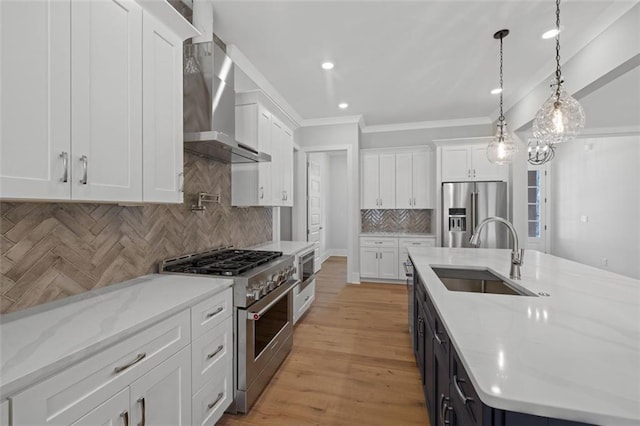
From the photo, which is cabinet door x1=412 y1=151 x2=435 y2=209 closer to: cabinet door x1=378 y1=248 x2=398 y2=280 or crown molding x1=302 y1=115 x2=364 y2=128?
cabinet door x1=378 y1=248 x2=398 y2=280

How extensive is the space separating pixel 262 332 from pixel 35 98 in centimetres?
175

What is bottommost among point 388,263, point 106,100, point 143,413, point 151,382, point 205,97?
point 388,263

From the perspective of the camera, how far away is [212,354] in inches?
63.0

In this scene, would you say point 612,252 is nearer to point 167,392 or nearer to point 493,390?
point 493,390

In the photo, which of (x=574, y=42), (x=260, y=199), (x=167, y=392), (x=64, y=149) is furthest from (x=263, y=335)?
(x=574, y=42)

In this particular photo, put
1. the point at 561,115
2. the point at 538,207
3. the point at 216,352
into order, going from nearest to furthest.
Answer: the point at 216,352 → the point at 561,115 → the point at 538,207

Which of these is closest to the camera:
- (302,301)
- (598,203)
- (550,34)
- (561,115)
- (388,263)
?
(561,115)

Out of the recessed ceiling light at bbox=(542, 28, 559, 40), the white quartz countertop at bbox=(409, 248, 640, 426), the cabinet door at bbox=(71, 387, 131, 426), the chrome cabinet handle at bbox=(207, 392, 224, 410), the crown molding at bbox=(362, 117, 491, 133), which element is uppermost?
the recessed ceiling light at bbox=(542, 28, 559, 40)

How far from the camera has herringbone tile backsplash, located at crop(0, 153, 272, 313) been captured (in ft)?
4.00

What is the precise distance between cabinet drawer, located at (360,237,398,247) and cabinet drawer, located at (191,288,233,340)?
3753 mm

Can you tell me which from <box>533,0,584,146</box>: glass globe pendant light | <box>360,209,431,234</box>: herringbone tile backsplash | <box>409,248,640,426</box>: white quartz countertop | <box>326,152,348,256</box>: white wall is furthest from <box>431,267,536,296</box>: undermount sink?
<box>326,152,348,256</box>: white wall

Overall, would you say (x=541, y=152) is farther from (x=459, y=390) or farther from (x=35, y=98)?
(x=35, y=98)

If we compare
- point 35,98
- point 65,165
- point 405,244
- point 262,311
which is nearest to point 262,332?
point 262,311

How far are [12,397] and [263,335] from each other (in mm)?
1433
